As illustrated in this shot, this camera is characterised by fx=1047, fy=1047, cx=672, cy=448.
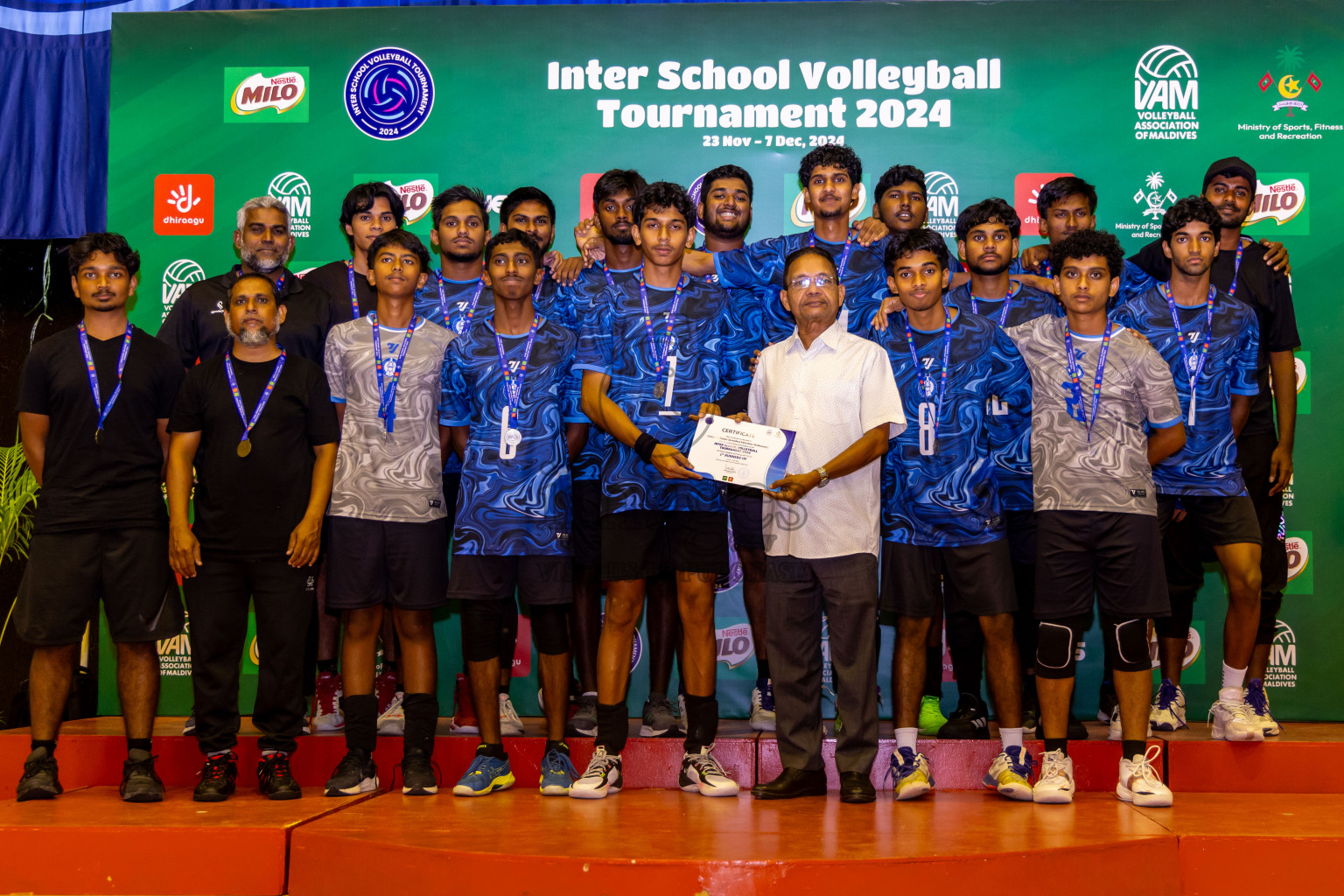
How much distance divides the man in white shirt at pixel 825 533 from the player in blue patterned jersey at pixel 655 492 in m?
0.23

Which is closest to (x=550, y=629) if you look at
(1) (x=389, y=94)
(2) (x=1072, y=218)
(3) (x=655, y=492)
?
(3) (x=655, y=492)

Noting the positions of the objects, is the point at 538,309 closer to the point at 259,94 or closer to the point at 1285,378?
the point at 259,94

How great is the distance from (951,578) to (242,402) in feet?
8.84

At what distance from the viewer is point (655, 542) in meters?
3.82

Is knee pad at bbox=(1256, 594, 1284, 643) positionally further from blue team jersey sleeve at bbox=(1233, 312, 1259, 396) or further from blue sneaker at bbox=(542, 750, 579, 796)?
blue sneaker at bbox=(542, 750, 579, 796)

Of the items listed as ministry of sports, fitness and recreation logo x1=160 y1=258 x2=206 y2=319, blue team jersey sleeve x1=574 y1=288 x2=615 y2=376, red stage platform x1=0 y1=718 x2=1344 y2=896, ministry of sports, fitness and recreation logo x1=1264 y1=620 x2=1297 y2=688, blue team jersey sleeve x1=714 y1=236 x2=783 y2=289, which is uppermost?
ministry of sports, fitness and recreation logo x1=160 y1=258 x2=206 y2=319

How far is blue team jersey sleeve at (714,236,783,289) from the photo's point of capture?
423 centimetres

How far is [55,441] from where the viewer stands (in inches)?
153

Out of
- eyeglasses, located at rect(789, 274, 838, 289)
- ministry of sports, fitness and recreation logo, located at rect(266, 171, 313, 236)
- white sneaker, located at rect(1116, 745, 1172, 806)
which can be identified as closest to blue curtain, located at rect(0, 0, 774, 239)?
ministry of sports, fitness and recreation logo, located at rect(266, 171, 313, 236)

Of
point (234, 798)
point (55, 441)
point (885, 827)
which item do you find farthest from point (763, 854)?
point (55, 441)

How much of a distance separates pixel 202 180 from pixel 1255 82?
543cm

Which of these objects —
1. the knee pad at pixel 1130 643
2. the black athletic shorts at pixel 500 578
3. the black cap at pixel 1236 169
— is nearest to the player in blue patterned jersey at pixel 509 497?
the black athletic shorts at pixel 500 578

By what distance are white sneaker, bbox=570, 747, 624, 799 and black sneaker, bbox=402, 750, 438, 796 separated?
0.53 metres

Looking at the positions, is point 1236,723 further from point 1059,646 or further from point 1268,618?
point 1059,646
